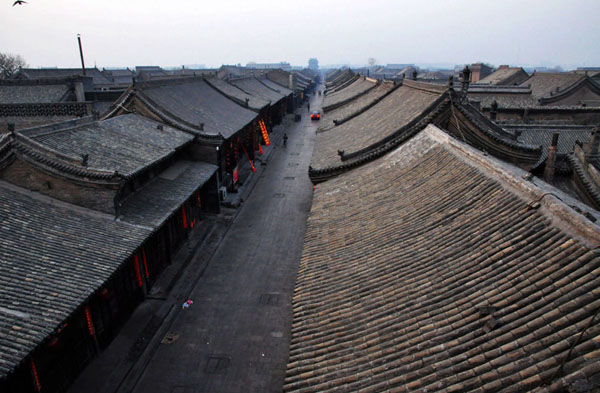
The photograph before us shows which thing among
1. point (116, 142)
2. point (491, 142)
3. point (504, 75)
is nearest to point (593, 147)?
point (491, 142)

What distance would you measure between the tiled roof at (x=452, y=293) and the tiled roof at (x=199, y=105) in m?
18.9

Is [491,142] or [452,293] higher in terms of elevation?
[491,142]

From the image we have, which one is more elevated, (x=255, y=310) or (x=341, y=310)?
(x=341, y=310)

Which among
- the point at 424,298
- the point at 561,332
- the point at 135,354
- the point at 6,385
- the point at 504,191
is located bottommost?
the point at 135,354

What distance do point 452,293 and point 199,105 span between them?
32.3m

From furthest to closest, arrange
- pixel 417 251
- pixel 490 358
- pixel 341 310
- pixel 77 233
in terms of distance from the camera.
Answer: pixel 77 233
pixel 417 251
pixel 341 310
pixel 490 358

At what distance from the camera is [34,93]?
113 feet

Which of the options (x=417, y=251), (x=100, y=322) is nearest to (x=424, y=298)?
(x=417, y=251)

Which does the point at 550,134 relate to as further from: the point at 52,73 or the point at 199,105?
the point at 52,73

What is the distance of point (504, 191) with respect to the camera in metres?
9.99

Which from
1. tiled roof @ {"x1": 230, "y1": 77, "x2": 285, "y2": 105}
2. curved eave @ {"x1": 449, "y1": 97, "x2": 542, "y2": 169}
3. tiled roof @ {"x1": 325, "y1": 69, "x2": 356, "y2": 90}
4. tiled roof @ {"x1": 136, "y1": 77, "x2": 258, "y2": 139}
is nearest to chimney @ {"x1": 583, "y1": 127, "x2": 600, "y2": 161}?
curved eave @ {"x1": 449, "y1": 97, "x2": 542, "y2": 169}

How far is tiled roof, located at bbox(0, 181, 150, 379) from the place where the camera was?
10336 mm

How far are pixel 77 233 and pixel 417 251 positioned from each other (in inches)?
489

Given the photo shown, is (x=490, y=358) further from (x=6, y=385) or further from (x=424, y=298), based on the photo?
(x=6, y=385)
